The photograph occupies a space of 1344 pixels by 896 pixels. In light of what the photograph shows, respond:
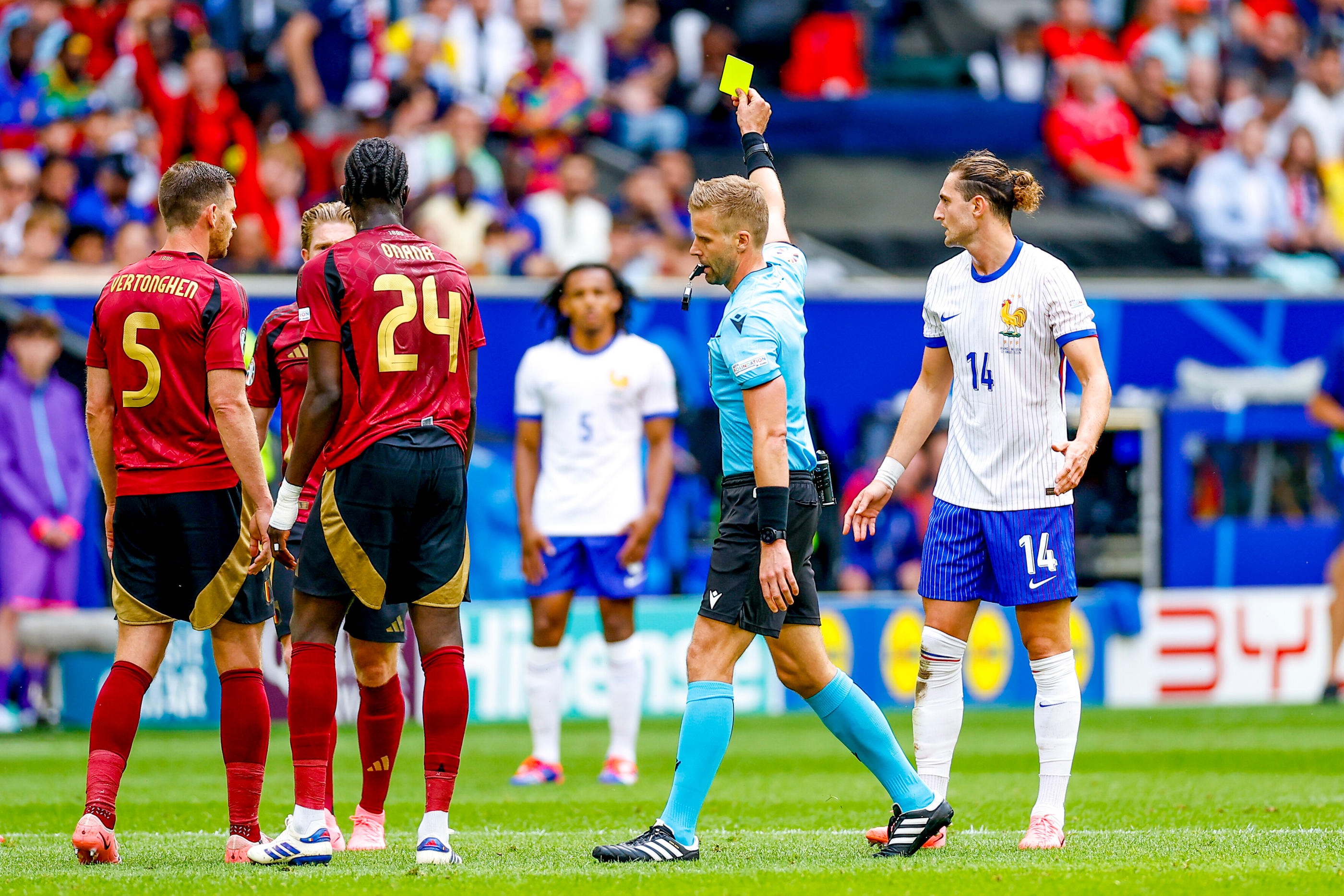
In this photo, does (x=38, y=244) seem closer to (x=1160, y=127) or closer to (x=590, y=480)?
(x=590, y=480)

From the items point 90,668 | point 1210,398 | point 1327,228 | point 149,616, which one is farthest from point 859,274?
point 149,616

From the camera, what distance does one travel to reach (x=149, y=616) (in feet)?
20.3

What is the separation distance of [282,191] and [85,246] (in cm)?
207

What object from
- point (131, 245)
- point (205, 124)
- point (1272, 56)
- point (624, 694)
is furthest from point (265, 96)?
point (1272, 56)

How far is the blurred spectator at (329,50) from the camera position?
16359mm

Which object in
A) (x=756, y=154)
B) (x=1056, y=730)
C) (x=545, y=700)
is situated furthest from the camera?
(x=545, y=700)

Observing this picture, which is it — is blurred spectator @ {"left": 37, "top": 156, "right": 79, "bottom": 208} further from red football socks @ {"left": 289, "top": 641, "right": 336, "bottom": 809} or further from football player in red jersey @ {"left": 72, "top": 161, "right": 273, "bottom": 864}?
red football socks @ {"left": 289, "top": 641, "right": 336, "bottom": 809}

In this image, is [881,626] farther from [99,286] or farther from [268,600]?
[268,600]

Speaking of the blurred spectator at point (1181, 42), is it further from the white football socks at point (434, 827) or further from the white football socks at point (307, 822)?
the white football socks at point (307, 822)

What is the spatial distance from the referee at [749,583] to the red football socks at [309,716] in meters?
1.01

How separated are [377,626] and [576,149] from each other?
10825 mm

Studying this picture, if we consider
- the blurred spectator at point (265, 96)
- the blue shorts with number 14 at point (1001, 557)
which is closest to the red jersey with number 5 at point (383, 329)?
the blue shorts with number 14 at point (1001, 557)

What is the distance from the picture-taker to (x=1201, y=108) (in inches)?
756

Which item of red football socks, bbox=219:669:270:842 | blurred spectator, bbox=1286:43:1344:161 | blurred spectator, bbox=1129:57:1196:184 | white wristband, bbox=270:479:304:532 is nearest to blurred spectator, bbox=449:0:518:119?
blurred spectator, bbox=1129:57:1196:184
